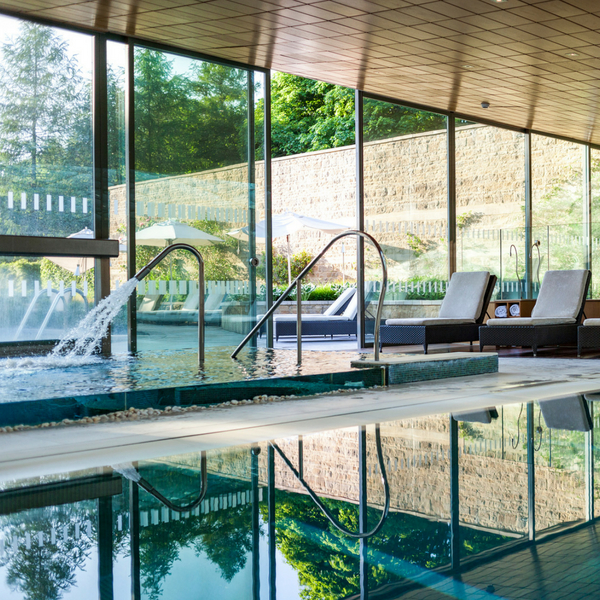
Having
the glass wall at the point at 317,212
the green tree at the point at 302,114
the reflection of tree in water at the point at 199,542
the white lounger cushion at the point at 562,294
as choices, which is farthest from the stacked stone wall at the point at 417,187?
the green tree at the point at 302,114

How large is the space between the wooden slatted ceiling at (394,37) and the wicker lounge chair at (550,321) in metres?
2.44

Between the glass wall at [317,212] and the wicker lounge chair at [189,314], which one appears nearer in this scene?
the wicker lounge chair at [189,314]

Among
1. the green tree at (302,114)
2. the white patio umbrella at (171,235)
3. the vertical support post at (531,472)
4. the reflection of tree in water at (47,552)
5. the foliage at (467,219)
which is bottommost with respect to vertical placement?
the vertical support post at (531,472)

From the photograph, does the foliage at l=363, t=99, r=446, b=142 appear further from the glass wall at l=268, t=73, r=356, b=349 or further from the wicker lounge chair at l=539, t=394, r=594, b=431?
the wicker lounge chair at l=539, t=394, r=594, b=431

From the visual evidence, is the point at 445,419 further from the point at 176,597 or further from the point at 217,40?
the point at 217,40

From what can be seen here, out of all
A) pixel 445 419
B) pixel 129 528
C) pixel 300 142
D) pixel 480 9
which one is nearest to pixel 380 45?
pixel 480 9

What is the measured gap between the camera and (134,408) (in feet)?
13.3

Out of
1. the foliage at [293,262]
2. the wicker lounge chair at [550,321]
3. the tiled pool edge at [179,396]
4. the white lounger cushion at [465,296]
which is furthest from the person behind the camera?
the foliage at [293,262]

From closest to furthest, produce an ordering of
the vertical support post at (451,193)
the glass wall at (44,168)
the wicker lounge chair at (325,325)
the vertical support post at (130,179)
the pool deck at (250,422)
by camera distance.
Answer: the pool deck at (250,422), the glass wall at (44,168), the vertical support post at (130,179), the vertical support post at (451,193), the wicker lounge chair at (325,325)

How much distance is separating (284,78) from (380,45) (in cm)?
1732

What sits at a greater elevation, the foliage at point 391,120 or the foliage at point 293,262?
the foliage at point 391,120

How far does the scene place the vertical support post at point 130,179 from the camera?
288 inches

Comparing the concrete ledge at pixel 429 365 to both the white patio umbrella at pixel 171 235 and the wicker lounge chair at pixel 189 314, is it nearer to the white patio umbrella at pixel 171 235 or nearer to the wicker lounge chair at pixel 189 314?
the wicker lounge chair at pixel 189 314

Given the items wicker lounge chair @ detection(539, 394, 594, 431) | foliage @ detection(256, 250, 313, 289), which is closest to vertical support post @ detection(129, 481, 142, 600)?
wicker lounge chair @ detection(539, 394, 594, 431)
